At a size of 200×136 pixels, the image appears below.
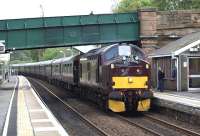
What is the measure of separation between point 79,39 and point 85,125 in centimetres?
2381

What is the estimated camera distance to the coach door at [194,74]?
117ft

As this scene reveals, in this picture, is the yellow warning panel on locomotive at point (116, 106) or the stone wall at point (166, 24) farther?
the stone wall at point (166, 24)

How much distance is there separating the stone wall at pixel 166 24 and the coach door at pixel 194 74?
8.80 m

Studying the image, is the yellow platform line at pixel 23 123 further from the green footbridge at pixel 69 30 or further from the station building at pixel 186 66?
the green footbridge at pixel 69 30

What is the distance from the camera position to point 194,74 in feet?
117

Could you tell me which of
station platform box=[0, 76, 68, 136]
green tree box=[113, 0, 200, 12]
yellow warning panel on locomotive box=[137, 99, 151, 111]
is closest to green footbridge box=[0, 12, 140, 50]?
station platform box=[0, 76, 68, 136]

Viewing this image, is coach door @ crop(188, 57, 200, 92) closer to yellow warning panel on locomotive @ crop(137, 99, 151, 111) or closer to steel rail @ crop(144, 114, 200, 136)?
yellow warning panel on locomotive @ crop(137, 99, 151, 111)

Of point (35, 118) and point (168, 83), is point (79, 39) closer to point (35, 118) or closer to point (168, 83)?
point (168, 83)

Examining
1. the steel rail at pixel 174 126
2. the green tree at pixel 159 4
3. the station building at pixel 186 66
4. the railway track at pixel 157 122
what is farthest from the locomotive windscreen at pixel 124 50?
the green tree at pixel 159 4

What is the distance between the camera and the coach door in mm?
35531

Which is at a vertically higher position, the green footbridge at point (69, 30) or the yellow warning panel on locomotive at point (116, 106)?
the green footbridge at point (69, 30)

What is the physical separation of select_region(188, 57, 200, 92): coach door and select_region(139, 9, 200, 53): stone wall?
880 centimetres

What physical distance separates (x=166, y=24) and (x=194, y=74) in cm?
990

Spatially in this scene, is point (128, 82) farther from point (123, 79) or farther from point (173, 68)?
point (173, 68)
